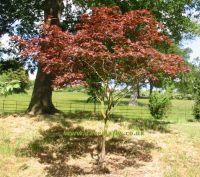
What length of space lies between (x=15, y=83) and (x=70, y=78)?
7117mm

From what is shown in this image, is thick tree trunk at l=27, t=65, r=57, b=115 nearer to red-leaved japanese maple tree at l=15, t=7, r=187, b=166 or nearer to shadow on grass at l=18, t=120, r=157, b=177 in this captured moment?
shadow on grass at l=18, t=120, r=157, b=177

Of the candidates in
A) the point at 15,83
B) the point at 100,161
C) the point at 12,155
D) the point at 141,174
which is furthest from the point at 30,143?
the point at 15,83

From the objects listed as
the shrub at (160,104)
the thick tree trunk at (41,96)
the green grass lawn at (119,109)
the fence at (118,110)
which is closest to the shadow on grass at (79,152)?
the thick tree trunk at (41,96)

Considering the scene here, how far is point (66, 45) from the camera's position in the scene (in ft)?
42.3

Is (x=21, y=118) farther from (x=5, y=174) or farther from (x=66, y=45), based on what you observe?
(x=66, y=45)

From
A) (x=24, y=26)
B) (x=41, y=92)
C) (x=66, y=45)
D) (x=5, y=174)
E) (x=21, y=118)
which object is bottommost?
(x=5, y=174)

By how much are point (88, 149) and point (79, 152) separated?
1.60ft

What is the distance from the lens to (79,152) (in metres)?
15.6

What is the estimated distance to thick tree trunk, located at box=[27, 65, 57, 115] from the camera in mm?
20828

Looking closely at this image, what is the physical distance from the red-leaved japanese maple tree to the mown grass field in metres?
1.34

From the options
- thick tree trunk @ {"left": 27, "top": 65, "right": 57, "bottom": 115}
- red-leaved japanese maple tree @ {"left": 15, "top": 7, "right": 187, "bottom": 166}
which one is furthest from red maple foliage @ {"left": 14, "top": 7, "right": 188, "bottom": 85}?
thick tree trunk @ {"left": 27, "top": 65, "right": 57, "bottom": 115}

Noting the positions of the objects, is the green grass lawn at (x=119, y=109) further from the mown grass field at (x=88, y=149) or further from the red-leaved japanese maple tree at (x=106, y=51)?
the red-leaved japanese maple tree at (x=106, y=51)

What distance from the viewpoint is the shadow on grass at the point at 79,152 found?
14.1 meters

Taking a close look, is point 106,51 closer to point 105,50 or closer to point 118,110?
point 105,50
